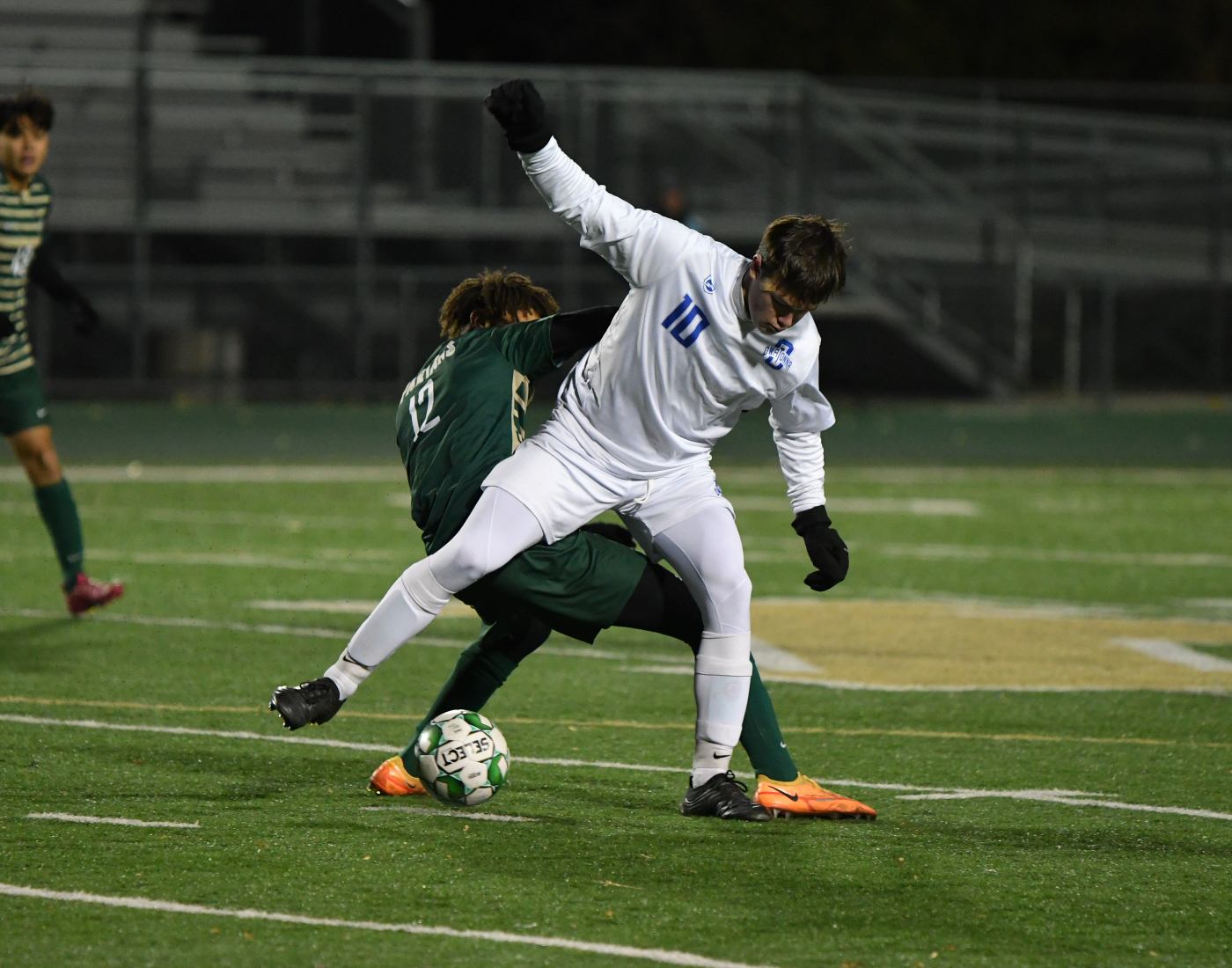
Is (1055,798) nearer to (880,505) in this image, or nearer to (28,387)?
(28,387)

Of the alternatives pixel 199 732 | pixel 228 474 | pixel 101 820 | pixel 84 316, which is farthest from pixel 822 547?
pixel 228 474

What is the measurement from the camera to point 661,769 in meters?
6.26

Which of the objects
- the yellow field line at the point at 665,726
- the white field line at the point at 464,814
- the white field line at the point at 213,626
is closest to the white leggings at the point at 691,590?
the white field line at the point at 464,814

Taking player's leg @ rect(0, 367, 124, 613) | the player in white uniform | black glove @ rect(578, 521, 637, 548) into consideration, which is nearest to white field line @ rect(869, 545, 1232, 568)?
player's leg @ rect(0, 367, 124, 613)

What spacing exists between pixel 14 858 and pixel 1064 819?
2.95 m

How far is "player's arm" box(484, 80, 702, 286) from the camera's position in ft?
17.1

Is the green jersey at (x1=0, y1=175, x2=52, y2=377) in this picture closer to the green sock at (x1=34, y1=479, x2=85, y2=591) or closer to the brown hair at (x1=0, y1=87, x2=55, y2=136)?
the brown hair at (x1=0, y1=87, x2=55, y2=136)

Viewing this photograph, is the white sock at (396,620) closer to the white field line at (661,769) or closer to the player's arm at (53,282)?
the white field line at (661,769)

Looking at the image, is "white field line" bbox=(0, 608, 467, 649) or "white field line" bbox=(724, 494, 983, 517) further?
"white field line" bbox=(724, 494, 983, 517)

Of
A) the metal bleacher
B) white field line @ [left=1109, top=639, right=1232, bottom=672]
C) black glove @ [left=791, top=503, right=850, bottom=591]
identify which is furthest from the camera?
the metal bleacher

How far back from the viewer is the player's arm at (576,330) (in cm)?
548

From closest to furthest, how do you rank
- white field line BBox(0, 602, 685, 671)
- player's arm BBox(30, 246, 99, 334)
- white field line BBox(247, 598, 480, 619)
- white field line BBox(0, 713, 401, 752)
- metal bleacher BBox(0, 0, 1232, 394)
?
white field line BBox(0, 713, 401, 752)
white field line BBox(0, 602, 685, 671)
player's arm BBox(30, 246, 99, 334)
white field line BBox(247, 598, 480, 619)
metal bleacher BBox(0, 0, 1232, 394)

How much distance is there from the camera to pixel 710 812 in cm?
554

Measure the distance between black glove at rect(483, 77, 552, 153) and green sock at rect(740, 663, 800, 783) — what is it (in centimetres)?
166
